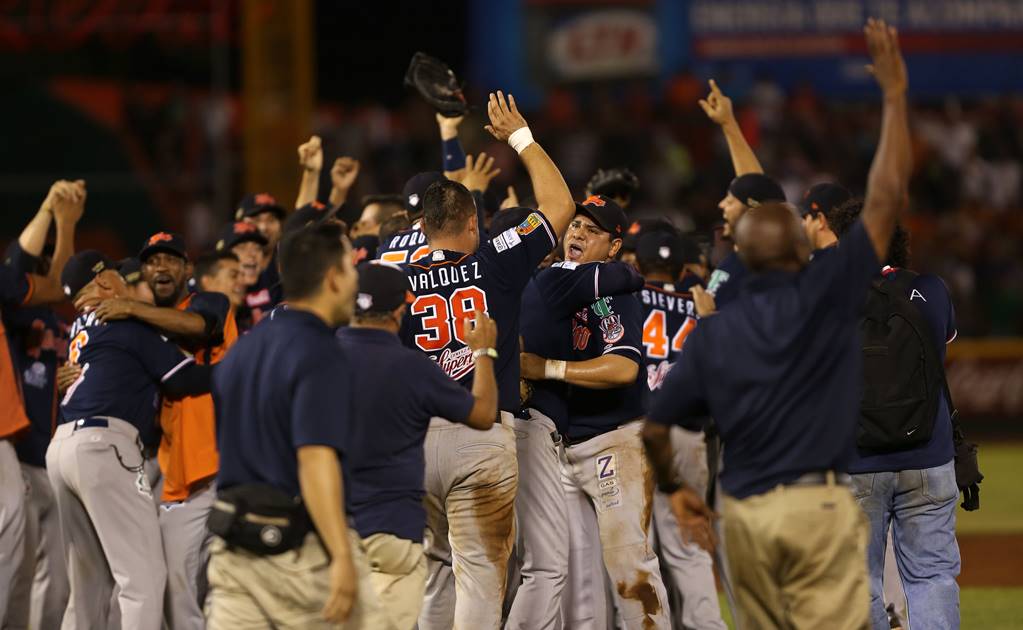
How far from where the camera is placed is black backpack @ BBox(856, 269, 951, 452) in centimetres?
661

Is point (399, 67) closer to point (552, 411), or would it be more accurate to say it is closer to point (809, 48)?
point (809, 48)

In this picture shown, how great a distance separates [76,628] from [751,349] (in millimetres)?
4075

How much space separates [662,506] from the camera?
27.1ft

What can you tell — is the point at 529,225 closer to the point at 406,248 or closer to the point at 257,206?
the point at 406,248

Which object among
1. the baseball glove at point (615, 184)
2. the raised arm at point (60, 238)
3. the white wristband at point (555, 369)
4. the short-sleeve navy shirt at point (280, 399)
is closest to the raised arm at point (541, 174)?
the white wristband at point (555, 369)

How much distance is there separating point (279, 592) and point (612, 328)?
2.97 m

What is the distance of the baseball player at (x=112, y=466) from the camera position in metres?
7.01

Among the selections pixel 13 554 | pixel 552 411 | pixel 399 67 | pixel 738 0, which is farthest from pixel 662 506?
pixel 399 67

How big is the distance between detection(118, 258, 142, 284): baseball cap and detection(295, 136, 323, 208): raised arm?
1.48m

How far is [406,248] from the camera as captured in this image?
7.27 metres

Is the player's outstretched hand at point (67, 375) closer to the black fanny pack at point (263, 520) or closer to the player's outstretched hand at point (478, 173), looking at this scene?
the player's outstretched hand at point (478, 173)

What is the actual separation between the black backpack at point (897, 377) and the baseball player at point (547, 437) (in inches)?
47.9

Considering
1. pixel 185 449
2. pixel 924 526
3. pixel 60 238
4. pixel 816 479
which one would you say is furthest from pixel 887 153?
pixel 60 238

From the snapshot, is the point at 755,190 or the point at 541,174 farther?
the point at 755,190
